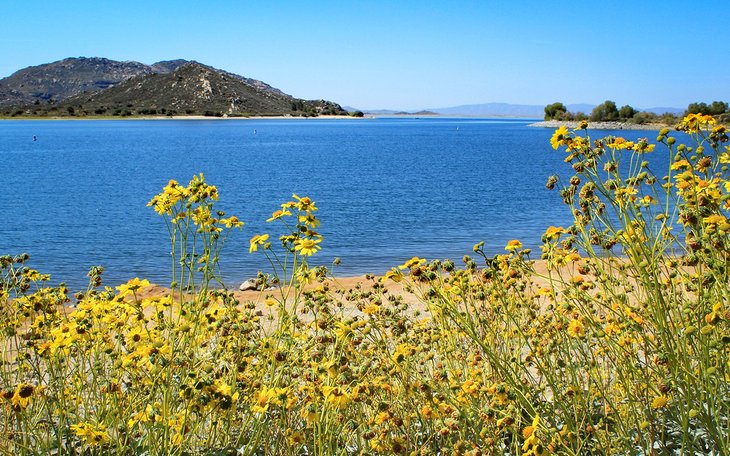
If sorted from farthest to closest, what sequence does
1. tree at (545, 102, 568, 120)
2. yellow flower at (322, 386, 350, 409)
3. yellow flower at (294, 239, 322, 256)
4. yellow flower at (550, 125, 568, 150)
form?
tree at (545, 102, 568, 120), yellow flower at (294, 239, 322, 256), yellow flower at (550, 125, 568, 150), yellow flower at (322, 386, 350, 409)

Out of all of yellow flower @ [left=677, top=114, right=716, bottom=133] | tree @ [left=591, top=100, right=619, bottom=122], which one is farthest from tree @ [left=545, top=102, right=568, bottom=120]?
yellow flower @ [left=677, top=114, right=716, bottom=133]

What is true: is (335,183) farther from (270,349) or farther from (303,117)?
(303,117)

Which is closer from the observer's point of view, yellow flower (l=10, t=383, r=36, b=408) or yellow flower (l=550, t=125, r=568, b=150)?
yellow flower (l=10, t=383, r=36, b=408)

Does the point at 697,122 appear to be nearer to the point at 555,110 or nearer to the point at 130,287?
the point at 130,287

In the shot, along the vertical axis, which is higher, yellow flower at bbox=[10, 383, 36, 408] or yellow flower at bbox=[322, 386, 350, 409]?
yellow flower at bbox=[10, 383, 36, 408]

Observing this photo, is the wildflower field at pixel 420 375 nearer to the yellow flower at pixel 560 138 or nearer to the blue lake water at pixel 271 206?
the yellow flower at pixel 560 138

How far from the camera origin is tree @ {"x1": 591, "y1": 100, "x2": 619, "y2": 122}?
114 metres

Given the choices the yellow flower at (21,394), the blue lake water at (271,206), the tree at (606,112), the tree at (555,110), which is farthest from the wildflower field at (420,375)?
the tree at (555,110)

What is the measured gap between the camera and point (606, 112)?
116 m

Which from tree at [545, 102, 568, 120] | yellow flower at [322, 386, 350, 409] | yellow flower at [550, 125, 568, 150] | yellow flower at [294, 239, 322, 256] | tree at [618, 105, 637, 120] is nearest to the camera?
yellow flower at [322, 386, 350, 409]

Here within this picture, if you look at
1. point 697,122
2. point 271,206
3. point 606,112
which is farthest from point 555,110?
point 697,122

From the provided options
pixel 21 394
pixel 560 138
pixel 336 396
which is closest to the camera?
pixel 21 394

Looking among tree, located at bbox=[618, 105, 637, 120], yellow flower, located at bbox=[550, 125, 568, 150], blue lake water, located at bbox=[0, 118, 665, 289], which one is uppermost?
tree, located at bbox=[618, 105, 637, 120]

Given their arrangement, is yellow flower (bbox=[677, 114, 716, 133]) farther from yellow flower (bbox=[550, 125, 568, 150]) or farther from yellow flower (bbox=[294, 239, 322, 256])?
yellow flower (bbox=[294, 239, 322, 256])
